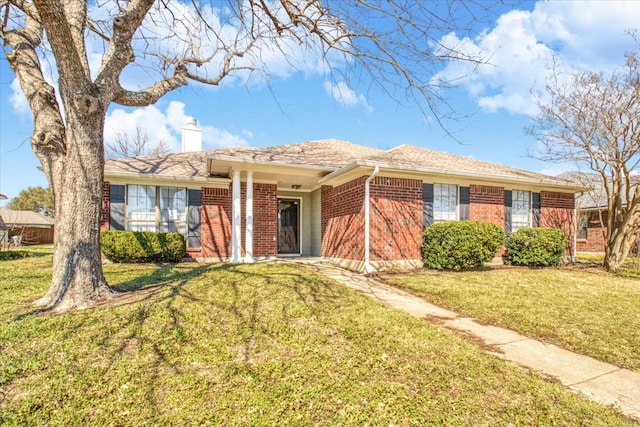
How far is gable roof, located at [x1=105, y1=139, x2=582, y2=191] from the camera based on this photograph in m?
8.70

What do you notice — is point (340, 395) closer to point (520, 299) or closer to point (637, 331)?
point (637, 331)

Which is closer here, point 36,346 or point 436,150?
point 36,346

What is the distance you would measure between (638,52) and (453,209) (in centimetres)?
643

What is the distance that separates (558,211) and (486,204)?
3296 mm

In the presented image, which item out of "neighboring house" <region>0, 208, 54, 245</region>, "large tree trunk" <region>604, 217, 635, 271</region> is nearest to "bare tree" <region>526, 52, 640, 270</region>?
"large tree trunk" <region>604, 217, 635, 271</region>

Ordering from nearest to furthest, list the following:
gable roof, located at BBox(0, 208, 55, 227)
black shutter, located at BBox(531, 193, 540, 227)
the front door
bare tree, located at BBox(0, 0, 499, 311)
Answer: bare tree, located at BBox(0, 0, 499, 311)
black shutter, located at BBox(531, 193, 540, 227)
the front door
gable roof, located at BBox(0, 208, 55, 227)

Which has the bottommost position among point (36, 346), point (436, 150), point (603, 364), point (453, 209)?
point (603, 364)

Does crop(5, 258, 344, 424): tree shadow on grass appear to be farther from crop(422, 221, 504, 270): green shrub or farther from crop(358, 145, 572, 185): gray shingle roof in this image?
crop(358, 145, 572, 185): gray shingle roof

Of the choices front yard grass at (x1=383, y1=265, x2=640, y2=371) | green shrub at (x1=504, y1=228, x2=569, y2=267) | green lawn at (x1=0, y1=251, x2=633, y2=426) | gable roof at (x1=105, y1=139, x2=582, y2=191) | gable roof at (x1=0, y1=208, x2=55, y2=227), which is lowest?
front yard grass at (x1=383, y1=265, x2=640, y2=371)

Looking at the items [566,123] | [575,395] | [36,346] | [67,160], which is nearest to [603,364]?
[575,395]

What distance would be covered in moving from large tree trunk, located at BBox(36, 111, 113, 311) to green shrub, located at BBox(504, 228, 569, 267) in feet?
33.9

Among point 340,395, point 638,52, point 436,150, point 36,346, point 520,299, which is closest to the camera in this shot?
point 340,395

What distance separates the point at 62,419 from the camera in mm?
2316

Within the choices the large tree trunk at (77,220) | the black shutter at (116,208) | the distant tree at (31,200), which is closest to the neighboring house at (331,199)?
the black shutter at (116,208)
